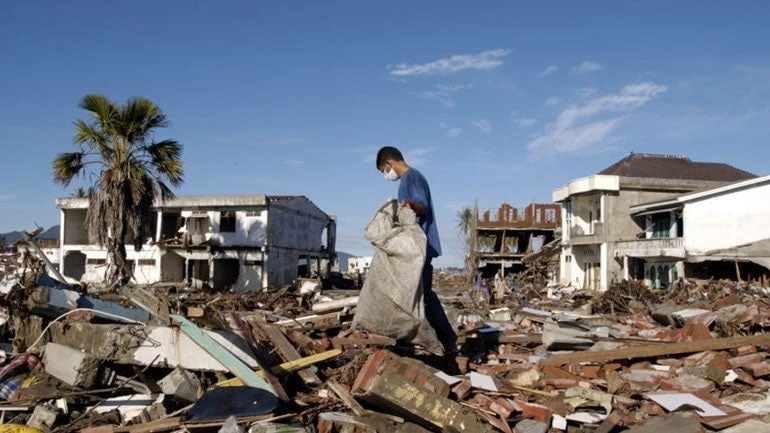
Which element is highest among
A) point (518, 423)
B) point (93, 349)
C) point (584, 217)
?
point (584, 217)

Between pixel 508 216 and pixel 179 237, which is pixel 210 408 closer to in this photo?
pixel 179 237

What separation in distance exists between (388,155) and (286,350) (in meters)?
2.17

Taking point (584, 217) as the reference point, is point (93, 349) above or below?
below

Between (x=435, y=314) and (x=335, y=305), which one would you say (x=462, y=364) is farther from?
(x=335, y=305)

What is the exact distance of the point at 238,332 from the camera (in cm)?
655

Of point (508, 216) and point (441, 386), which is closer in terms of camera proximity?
point (441, 386)

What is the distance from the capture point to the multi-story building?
1366 inches

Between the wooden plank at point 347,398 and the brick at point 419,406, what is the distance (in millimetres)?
143

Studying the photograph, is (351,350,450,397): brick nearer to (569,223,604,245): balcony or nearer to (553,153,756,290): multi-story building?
(553,153,756,290): multi-story building

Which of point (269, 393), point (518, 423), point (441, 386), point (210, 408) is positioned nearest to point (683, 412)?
point (518, 423)

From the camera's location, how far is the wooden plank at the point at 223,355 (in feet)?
18.4

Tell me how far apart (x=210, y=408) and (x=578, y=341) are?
525cm

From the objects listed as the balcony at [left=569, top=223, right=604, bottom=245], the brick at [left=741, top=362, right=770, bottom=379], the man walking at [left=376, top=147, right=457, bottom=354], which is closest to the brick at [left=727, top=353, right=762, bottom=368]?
the brick at [left=741, top=362, right=770, bottom=379]

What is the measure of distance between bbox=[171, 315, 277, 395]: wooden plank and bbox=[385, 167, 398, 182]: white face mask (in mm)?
2286
